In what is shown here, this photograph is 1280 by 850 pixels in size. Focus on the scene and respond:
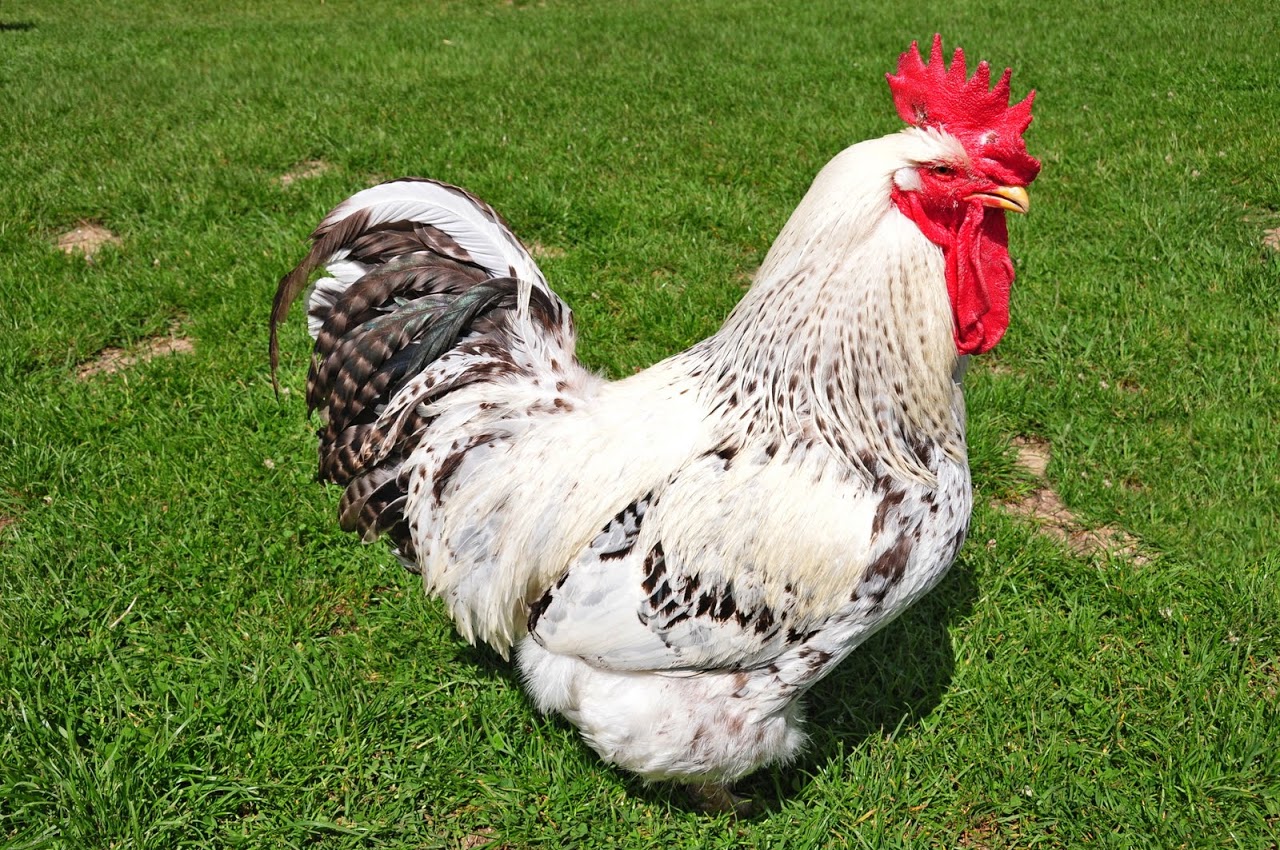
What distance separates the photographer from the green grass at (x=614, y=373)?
9.25 feet

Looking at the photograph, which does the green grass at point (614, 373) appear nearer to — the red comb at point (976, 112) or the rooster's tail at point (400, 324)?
the rooster's tail at point (400, 324)

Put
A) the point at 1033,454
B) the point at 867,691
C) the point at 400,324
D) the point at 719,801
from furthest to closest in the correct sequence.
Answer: the point at 1033,454 < the point at 867,691 < the point at 719,801 < the point at 400,324

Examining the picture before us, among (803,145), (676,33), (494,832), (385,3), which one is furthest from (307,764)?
(385,3)

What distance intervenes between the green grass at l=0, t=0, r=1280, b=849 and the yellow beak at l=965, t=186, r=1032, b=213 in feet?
5.65

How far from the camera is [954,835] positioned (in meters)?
2.75

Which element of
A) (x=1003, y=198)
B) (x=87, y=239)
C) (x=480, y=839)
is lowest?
(x=480, y=839)

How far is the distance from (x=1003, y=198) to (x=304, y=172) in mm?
5462

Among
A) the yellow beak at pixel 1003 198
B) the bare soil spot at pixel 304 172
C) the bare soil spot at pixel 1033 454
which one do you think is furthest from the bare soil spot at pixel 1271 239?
the bare soil spot at pixel 304 172

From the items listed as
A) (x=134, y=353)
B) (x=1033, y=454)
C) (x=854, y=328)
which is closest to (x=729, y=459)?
A: (x=854, y=328)

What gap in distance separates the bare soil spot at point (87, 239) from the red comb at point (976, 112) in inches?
199

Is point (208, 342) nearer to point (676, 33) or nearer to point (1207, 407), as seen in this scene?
point (1207, 407)

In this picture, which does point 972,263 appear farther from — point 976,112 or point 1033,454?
point 1033,454

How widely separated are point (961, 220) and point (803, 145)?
4767 mm

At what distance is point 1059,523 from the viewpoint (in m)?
3.80
